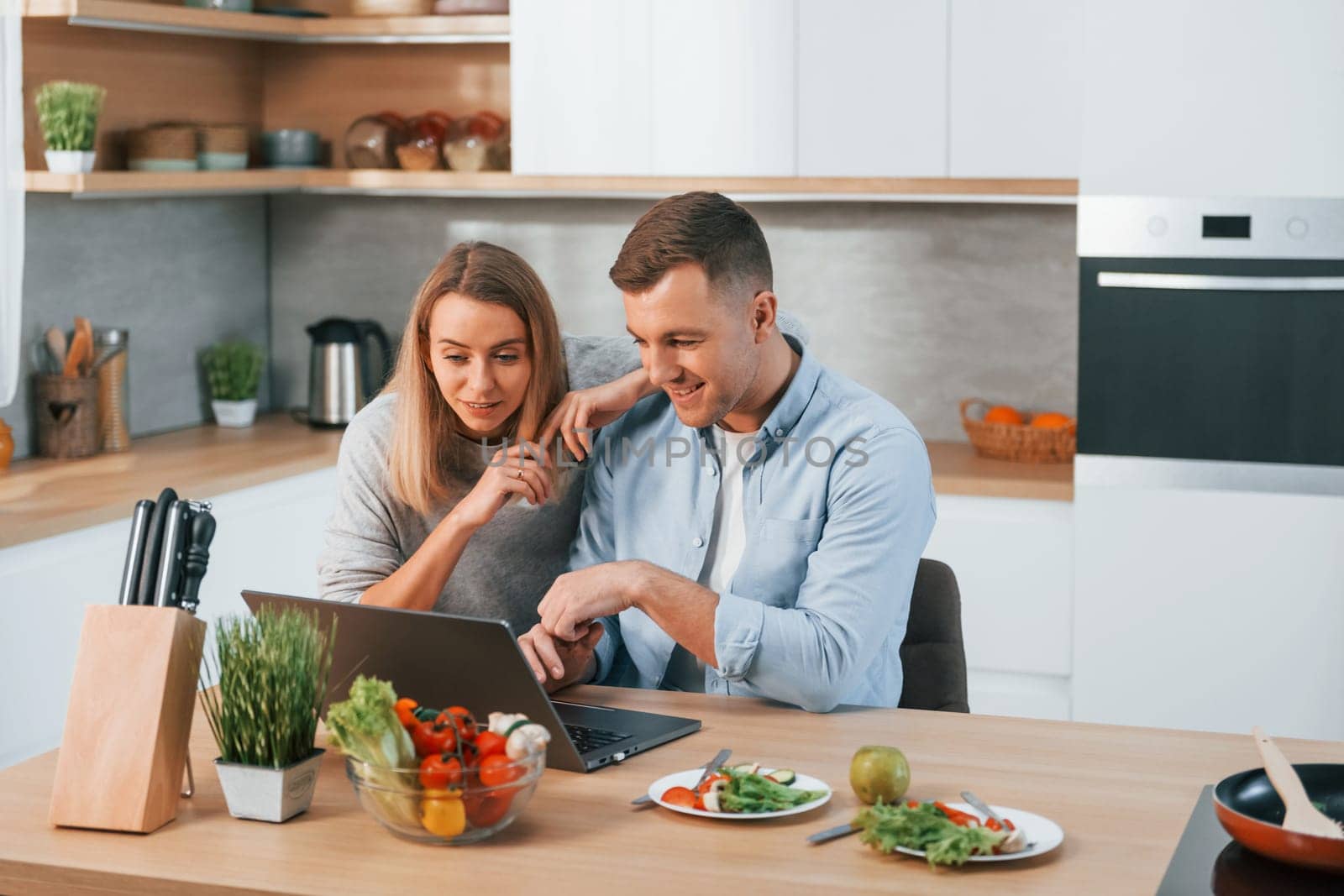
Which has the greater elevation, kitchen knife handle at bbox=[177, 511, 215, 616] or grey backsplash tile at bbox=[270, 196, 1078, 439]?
grey backsplash tile at bbox=[270, 196, 1078, 439]

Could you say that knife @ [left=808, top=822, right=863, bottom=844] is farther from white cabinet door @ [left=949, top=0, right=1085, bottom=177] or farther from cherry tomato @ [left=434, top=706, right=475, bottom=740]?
white cabinet door @ [left=949, top=0, right=1085, bottom=177]

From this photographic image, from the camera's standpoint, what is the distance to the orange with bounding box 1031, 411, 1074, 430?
3730mm

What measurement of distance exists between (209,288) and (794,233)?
1.58 m

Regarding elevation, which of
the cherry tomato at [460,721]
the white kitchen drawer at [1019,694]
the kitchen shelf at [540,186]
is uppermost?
the kitchen shelf at [540,186]

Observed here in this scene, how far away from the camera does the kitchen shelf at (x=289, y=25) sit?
3537 mm

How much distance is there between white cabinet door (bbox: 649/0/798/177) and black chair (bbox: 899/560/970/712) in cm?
165

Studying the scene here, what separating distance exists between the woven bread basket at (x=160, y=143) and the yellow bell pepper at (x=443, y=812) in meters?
2.74

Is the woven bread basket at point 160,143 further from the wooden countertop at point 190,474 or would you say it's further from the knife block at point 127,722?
the knife block at point 127,722

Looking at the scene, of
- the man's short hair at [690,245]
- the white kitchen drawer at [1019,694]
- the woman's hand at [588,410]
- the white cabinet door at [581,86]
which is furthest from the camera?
the white cabinet door at [581,86]

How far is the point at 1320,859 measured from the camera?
4.61ft

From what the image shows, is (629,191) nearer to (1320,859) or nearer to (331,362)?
(331,362)

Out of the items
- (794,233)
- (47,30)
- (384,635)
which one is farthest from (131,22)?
(384,635)

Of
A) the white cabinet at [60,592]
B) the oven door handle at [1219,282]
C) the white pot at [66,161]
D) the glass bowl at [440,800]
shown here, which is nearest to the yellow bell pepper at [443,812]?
the glass bowl at [440,800]

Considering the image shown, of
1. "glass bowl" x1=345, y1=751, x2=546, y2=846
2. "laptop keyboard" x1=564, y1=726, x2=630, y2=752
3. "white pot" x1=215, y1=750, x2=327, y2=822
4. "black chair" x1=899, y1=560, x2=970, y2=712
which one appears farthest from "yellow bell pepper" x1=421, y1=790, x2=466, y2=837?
"black chair" x1=899, y1=560, x2=970, y2=712
